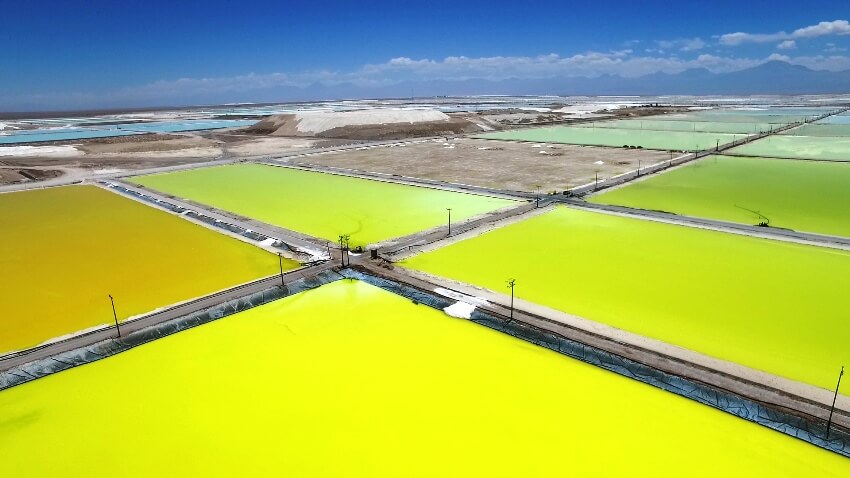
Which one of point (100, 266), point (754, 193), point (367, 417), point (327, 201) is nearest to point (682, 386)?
point (367, 417)

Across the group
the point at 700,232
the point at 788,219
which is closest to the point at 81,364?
the point at 700,232

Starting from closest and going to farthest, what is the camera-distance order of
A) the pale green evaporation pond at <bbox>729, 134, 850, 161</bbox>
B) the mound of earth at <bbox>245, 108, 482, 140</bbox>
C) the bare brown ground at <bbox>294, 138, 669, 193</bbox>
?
the bare brown ground at <bbox>294, 138, 669, 193</bbox> < the pale green evaporation pond at <bbox>729, 134, 850, 161</bbox> < the mound of earth at <bbox>245, 108, 482, 140</bbox>

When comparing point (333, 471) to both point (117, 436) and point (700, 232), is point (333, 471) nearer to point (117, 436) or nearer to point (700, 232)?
point (117, 436)

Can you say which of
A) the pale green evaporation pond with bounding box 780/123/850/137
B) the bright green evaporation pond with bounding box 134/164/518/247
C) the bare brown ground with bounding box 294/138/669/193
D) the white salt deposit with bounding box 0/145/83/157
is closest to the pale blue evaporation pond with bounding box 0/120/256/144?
the white salt deposit with bounding box 0/145/83/157

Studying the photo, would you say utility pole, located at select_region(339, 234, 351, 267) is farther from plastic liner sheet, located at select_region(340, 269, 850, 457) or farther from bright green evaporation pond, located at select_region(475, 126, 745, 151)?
bright green evaporation pond, located at select_region(475, 126, 745, 151)

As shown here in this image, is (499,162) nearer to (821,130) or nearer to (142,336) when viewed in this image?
(142,336)

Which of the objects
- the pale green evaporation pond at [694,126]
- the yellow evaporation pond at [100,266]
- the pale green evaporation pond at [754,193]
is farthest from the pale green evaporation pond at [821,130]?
the yellow evaporation pond at [100,266]
